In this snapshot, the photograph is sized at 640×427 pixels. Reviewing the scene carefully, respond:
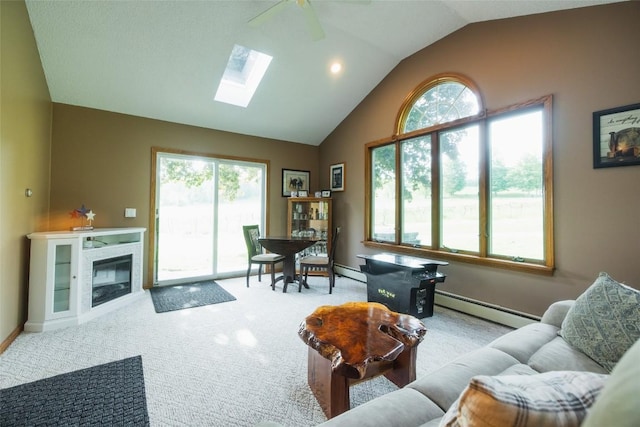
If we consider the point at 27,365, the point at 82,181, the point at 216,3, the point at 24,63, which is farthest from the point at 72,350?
the point at 216,3

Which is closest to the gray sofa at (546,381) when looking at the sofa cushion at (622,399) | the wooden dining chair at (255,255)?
the sofa cushion at (622,399)

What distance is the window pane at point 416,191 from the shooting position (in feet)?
12.6

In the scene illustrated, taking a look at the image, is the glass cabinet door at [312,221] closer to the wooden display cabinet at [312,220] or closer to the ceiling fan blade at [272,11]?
the wooden display cabinet at [312,220]

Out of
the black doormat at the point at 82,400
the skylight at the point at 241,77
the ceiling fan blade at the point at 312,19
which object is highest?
the skylight at the point at 241,77

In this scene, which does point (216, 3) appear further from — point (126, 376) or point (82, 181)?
point (126, 376)

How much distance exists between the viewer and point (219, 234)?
481cm

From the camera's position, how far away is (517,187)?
117 inches

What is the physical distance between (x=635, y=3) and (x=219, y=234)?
5.38 m

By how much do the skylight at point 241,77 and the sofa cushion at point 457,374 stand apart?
401cm

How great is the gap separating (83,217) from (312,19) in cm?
368

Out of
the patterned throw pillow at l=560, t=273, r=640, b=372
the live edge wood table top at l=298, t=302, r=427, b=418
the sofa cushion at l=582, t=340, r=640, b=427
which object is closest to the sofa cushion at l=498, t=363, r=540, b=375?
the patterned throw pillow at l=560, t=273, r=640, b=372

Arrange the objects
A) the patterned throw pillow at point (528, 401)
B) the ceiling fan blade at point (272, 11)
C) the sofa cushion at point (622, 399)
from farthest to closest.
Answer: the ceiling fan blade at point (272, 11)
the patterned throw pillow at point (528, 401)
the sofa cushion at point (622, 399)

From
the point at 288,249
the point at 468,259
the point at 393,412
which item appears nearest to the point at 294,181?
the point at 288,249

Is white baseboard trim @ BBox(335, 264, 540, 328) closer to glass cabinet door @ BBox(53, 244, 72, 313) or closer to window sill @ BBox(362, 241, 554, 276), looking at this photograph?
window sill @ BBox(362, 241, 554, 276)
